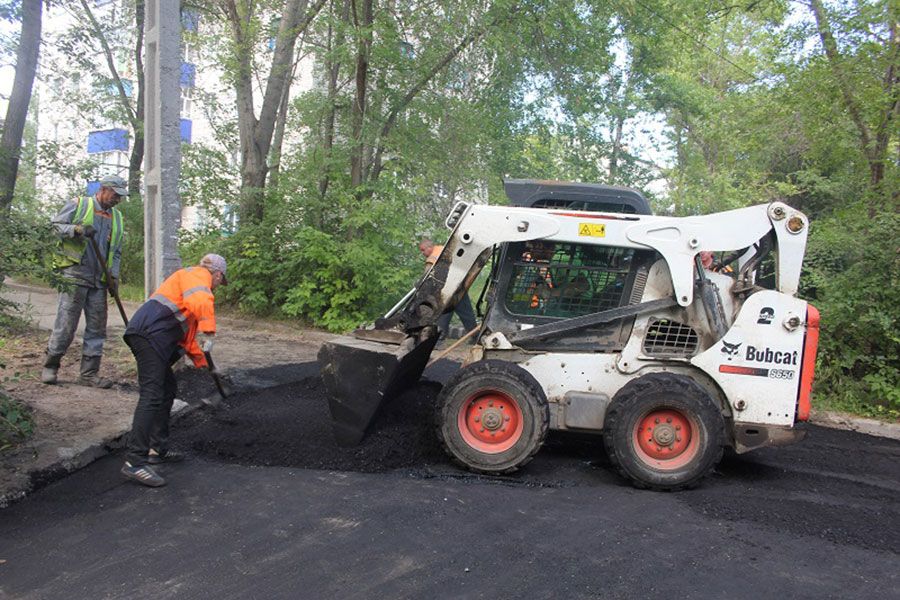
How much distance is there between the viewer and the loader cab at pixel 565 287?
511 cm

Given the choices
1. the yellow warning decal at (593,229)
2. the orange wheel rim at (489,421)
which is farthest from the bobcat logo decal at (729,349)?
the orange wheel rim at (489,421)

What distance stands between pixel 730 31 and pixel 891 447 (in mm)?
21772

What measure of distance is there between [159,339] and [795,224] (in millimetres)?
4501

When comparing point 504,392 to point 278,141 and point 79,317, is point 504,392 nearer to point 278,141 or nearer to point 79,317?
point 79,317

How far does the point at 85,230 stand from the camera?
5.88 metres

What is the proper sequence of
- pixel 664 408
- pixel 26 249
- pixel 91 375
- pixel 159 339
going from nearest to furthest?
pixel 26 249 → pixel 159 339 → pixel 664 408 → pixel 91 375

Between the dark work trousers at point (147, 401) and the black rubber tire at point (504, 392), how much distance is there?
1901 millimetres

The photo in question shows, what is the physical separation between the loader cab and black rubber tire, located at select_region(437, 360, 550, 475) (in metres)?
0.41

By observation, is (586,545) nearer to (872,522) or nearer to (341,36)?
(872,522)

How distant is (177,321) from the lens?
15.3 feet

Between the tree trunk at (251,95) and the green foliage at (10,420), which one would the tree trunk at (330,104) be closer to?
the tree trunk at (251,95)

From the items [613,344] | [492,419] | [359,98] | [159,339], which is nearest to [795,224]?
[613,344]

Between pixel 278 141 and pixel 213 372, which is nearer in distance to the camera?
pixel 213 372

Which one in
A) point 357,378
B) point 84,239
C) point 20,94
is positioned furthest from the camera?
point 20,94
